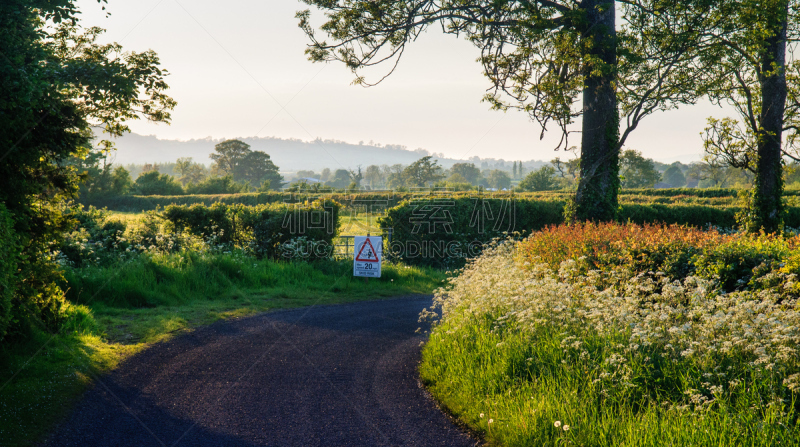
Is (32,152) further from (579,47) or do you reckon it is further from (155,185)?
(155,185)

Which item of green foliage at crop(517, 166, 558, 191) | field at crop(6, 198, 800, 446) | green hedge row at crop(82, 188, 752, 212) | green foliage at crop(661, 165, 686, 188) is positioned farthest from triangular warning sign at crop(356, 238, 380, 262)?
green foliage at crop(661, 165, 686, 188)

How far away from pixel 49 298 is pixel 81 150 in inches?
97.5

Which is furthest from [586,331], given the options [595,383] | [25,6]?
[25,6]

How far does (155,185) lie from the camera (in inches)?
2495

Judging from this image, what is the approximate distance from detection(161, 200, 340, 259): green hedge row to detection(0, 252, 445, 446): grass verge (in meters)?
1.36

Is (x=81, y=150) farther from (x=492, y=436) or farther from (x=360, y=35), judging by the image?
(x=360, y=35)

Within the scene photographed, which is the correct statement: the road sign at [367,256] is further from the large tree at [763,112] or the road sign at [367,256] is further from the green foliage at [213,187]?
the green foliage at [213,187]

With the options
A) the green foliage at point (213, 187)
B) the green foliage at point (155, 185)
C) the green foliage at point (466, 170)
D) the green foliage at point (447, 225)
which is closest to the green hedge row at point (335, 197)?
the green foliage at point (155, 185)

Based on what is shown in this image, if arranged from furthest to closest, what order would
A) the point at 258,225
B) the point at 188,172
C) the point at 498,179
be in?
the point at 498,179 → the point at 188,172 → the point at 258,225

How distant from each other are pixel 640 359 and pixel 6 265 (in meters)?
7.85

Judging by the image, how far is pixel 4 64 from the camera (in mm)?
5676

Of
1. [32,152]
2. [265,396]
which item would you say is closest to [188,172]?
[32,152]

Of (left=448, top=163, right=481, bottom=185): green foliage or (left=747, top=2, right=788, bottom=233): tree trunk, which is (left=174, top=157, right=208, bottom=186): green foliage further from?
(left=747, top=2, right=788, bottom=233): tree trunk

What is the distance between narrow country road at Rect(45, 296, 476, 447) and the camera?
466cm
